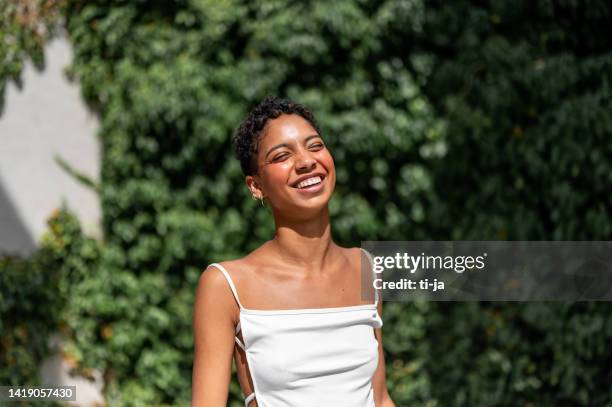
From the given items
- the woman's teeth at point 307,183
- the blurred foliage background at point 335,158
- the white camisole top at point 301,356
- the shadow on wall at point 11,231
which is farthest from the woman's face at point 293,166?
the shadow on wall at point 11,231

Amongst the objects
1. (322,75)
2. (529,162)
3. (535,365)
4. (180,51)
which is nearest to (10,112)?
(180,51)

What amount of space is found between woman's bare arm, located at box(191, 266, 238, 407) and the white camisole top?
Answer: 2 cm

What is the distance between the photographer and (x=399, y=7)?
5121 millimetres

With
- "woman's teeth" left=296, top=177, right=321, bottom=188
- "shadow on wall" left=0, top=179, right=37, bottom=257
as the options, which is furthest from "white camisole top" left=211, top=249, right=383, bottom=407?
"shadow on wall" left=0, top=179, right=37, bottom=257

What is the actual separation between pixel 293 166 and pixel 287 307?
0.91ft

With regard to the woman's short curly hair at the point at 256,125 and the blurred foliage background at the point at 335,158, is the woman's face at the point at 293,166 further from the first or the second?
the blurred foliage background at the point at 335,158

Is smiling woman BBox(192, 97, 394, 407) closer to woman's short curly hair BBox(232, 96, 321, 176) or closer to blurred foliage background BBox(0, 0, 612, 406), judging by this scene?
woman's short curly hair BBox(232, 96, 321, 176)

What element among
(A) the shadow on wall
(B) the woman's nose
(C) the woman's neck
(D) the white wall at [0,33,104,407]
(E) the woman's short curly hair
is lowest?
(C) the woman's neck

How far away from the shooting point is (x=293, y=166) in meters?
1.73

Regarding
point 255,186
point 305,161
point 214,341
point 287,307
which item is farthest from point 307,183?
point 214,341

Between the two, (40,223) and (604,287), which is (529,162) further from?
(40,223)

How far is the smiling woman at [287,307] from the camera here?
1.69 meters

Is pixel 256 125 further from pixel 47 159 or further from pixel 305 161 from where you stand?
pixel 47 159

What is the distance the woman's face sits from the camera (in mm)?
1722
